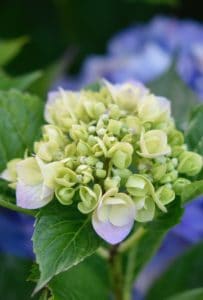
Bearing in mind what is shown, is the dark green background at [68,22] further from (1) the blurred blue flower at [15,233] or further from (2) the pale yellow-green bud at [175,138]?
(2) the pale yellow-green bud at [175,138]

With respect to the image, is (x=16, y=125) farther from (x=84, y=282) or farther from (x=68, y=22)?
(x=68, y=22)

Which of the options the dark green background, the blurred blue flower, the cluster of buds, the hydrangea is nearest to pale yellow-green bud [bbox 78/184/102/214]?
the cluster of buds

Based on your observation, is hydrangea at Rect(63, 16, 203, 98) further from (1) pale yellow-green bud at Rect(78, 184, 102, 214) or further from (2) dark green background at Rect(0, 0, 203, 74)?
(1) pale yellow-green bud at Rect(78, 184, 102, 214)

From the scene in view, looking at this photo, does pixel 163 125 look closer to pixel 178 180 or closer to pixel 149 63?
pixel 178 180

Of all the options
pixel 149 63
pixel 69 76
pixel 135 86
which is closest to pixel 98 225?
pixel 135 86

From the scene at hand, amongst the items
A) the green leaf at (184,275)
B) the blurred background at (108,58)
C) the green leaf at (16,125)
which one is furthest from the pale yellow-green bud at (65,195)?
the green leaf at (184,275)
